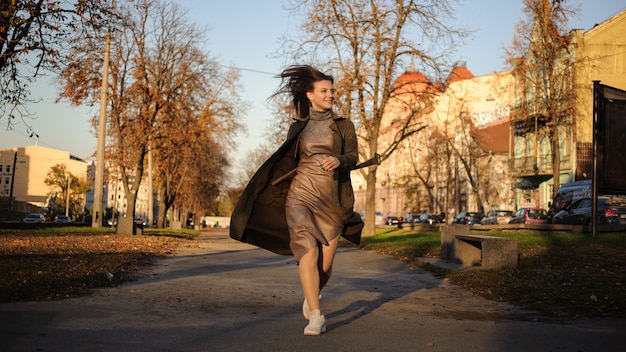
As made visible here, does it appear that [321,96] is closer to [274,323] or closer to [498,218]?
[274,323]

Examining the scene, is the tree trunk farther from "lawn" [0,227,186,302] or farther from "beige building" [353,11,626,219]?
"lawn" [0,227,186,302]

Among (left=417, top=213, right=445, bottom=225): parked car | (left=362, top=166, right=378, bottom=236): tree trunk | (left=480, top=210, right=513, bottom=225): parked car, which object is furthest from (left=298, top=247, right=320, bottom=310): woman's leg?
(left=417, top=213, right=445, bottom=225): parked car

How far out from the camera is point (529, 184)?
186 ft

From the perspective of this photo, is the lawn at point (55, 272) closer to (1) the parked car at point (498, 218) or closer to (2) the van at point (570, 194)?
(2) the van at point (570, 194)

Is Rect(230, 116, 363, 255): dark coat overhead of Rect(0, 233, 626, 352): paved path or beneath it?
overhead

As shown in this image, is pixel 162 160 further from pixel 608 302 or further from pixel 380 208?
pixel 380 208

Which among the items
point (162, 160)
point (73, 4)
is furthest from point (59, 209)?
point (73, 4)

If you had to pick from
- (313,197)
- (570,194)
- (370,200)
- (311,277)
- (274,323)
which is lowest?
(274,323)

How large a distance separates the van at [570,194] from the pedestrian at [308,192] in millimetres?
24899

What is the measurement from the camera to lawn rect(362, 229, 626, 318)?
302 inches

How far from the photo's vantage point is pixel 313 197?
20.0 feet

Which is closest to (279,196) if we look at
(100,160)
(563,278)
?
(563,278)

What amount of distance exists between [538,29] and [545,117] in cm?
756

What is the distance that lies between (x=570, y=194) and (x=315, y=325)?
27456mm
